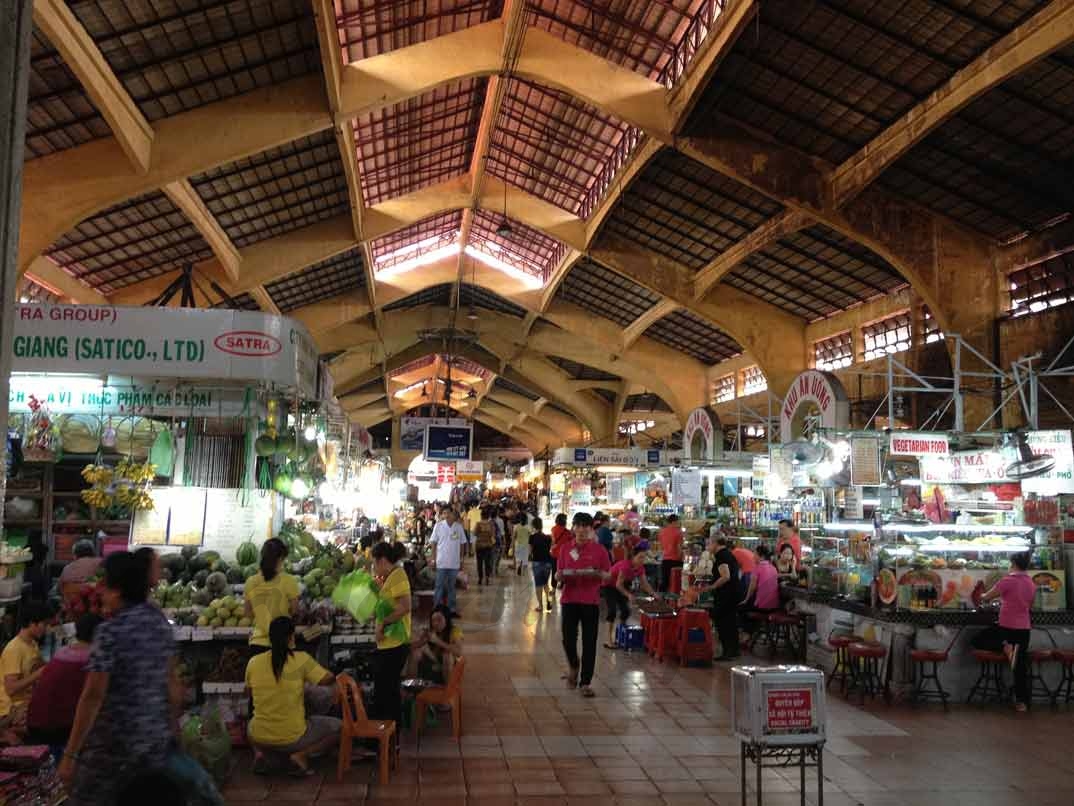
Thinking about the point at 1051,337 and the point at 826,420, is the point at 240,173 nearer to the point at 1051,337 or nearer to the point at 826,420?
the point at 826,420

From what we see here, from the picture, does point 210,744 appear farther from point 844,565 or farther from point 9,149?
point 844,565

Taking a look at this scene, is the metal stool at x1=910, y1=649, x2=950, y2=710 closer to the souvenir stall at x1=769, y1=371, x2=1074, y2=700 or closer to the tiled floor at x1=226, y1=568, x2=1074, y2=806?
the souvenir stall at x1=769, y1=371, x2=1074, y2=700

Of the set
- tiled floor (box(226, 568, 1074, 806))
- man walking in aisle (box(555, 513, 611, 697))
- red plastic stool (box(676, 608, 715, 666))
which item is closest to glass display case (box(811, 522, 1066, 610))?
tiled floor (box(226, 568, 1074, 806))

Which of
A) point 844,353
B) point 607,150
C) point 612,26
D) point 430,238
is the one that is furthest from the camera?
point 430,238

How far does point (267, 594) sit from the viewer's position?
5.82 meters

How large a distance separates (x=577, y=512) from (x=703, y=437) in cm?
386

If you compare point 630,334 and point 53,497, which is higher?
point 630,334

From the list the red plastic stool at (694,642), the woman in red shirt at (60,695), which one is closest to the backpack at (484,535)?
the red plastic stool at (694,642)

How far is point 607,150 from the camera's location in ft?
52.2

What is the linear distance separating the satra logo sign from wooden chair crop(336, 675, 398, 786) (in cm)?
264

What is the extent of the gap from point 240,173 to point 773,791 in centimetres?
1131

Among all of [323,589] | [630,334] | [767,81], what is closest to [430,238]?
[630,334]

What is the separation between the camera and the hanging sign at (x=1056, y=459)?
926 centimetres

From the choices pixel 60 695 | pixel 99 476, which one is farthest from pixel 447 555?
pixel 60 695
